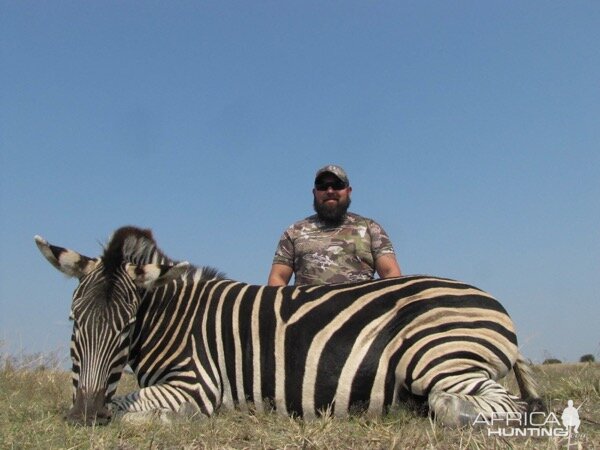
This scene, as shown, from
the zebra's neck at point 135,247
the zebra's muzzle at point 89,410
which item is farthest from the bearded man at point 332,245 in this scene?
the zebra's muzzle at point 89,410

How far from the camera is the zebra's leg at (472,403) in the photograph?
312cm

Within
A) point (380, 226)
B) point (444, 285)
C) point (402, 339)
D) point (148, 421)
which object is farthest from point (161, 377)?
point (380, 226)

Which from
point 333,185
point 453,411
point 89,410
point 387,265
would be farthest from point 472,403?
point 333,185

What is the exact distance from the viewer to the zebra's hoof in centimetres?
312

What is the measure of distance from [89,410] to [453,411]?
6.08 feet

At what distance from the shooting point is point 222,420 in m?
3.63

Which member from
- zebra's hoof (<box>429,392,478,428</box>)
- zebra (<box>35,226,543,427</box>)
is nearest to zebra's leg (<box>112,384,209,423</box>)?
zebra (<box>35,226,543,427</box>)

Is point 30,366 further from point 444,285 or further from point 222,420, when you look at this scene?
point 444,285

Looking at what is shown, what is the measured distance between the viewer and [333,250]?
247 inches

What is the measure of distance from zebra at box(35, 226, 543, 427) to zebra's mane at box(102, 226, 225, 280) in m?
0.01

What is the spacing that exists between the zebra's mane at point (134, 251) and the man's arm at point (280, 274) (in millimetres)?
1730

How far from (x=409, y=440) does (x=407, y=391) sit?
881 mm

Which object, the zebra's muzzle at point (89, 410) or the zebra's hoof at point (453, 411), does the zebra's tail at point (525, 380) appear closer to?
the zebra's hoof at point (453, 411)

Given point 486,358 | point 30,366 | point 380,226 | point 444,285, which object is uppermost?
point 380,226
